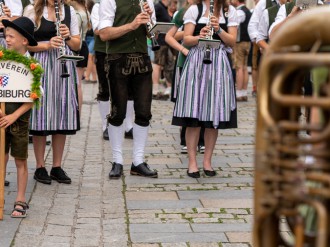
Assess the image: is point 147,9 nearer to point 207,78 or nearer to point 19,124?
point 207,78

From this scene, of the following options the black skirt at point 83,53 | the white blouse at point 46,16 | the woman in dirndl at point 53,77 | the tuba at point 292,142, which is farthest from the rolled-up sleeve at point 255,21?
the tuba at point 292,142

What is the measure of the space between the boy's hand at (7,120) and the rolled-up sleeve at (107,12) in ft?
5.22

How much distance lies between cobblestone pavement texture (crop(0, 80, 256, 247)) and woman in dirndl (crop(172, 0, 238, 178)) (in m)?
0.58

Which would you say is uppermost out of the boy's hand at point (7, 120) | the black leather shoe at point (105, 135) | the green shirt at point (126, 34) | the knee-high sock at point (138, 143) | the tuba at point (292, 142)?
the tuba at point (292, 142)

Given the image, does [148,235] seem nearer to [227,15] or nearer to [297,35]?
[227,15]

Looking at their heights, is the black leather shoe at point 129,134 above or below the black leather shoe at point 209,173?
below

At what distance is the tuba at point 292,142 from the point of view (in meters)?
2.09

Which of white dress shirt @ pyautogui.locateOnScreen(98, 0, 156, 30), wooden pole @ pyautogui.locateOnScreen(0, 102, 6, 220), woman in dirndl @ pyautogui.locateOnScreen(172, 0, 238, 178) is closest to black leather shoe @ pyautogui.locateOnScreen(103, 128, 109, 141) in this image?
woman in dirndl @ pyautogui.locateOnScreen(172, 0, 238, 178)

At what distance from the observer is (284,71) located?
2189 millimetres

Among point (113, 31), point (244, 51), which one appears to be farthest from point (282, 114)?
point (244, 51)

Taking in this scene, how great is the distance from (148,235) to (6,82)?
1.56 meters

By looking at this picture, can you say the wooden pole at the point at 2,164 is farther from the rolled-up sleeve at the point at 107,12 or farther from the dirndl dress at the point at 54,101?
the rolled-up sleeve at the point at 107,12

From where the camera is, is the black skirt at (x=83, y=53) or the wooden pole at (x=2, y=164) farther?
the black skirt at (x=83, y=53)

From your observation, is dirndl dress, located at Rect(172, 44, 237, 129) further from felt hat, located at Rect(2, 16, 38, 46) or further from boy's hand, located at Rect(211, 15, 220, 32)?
felt hat, located at Rect(2, 16, 38, 46)
